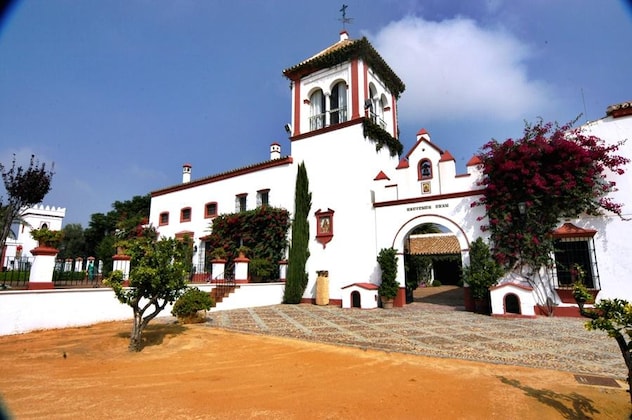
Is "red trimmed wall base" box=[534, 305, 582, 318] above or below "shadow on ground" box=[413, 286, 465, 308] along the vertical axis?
above

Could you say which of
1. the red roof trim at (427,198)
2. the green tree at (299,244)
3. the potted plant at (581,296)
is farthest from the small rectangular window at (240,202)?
the potted plant at (581,296)

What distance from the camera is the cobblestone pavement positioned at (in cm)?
605

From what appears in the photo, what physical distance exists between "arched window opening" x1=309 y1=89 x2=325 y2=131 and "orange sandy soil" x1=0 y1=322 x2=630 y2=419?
13.7 m

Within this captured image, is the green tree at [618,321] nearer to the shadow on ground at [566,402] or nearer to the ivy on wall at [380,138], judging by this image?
the shadow on ground at [566,402]

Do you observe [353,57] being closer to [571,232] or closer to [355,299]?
[355,299]

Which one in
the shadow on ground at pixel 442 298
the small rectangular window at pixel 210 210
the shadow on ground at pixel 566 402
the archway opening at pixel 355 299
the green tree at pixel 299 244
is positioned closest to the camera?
the shadow on ground at pixel 566 402

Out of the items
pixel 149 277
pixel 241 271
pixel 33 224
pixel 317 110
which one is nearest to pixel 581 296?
pixel 149 277

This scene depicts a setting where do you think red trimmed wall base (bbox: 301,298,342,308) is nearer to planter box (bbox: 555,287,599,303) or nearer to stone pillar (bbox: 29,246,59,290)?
planter box (bbox: 555,287,599,303)

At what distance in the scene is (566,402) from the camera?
413cm

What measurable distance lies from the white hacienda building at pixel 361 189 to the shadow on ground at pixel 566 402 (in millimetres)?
7438

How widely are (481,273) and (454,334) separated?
439 centimetres

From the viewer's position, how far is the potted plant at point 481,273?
38.3ft

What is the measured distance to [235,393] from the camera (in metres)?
4.47

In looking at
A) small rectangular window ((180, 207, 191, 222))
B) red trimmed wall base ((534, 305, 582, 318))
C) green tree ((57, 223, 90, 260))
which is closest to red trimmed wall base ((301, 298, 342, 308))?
red trimmed wall base ((534, 305, 582, 318))
